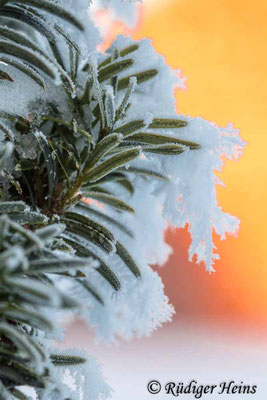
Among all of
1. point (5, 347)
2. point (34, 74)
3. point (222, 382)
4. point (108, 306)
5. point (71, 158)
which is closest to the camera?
point (5, 347)

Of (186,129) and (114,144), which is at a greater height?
(186,129)

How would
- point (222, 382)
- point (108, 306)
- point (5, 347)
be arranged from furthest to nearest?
A: point (222, 382)
point (108, 306)
point (5, 347)

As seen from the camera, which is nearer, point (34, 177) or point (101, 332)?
point (34, 177)

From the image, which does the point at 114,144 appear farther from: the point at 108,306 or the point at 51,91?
the point at 108,306

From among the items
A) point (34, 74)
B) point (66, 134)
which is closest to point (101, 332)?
point (66, 134)

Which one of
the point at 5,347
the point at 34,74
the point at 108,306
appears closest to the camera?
the point at 5,347

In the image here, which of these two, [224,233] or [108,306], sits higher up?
[224,233]

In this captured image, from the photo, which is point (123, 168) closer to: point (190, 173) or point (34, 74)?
point (190, 173)

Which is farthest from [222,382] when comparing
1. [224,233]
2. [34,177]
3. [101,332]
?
[34,177]

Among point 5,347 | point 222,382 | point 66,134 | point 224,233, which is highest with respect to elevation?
point 66,134
